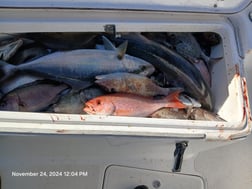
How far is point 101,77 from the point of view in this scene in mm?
1450

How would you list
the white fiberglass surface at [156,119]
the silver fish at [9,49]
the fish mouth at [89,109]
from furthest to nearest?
the silver fish at [9,49], the fish mouth at [89,109], the white fiberglass surface at [156,119]

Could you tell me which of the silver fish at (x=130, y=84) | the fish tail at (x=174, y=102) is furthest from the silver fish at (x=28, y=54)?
the fish tail at (x=174, y=102)

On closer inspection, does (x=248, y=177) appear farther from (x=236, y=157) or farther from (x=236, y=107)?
(x=236, y=107)

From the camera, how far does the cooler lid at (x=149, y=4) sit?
1.41 metres

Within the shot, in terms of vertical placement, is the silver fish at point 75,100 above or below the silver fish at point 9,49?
below

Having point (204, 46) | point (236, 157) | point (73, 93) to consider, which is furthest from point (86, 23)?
point (236, 157)

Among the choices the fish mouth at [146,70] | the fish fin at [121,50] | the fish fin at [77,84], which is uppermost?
the fish fin at [121,50]

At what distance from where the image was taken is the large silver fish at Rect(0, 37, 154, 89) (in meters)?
1.45

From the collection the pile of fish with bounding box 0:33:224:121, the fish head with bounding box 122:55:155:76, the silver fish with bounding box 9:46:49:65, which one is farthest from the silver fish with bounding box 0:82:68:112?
the fish head with bounding box 122:55:155:76

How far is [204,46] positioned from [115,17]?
0.36 metres

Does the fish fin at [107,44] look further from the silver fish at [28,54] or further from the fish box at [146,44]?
the silver fish at [28,54]

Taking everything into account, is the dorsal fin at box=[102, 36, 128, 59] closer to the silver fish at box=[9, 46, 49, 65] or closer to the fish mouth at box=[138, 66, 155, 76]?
the fish mouth at box=[138, 66, 155, 76]

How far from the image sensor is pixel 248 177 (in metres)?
1.67

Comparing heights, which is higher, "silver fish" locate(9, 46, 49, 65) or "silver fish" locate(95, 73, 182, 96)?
"silver fish" locate(9, 46, 49, 65)
